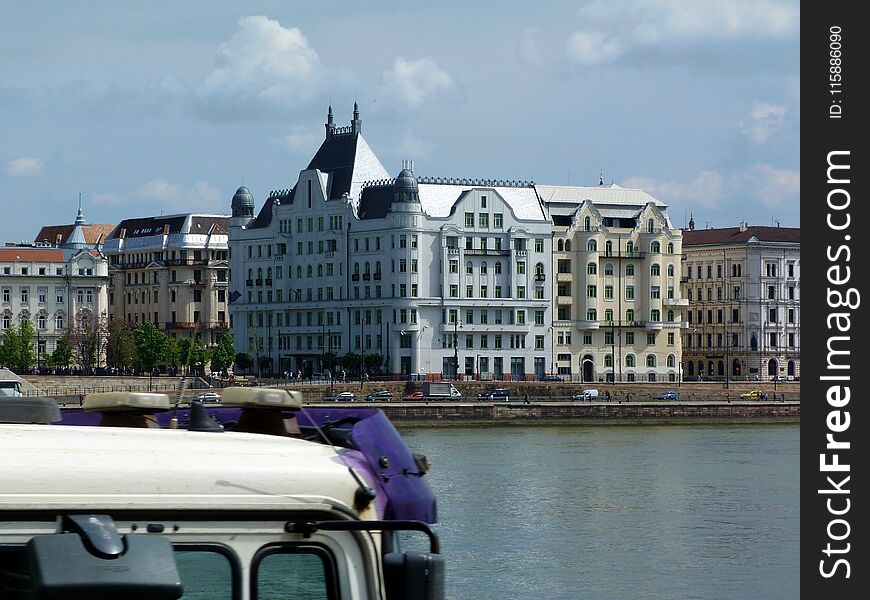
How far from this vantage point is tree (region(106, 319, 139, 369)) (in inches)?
4919

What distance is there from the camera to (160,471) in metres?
3.64

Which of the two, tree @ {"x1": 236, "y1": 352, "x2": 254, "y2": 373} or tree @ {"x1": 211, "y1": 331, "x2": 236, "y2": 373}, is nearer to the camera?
tree @ {"x1": 236, "y1": 352, "x2": 254, "y2": 373}

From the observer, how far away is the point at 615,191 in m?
124

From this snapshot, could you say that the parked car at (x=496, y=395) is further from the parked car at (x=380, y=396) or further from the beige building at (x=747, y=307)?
the beige building at (x=747, y=307)

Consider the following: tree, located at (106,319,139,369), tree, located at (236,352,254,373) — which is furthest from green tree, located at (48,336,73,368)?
tree, located at (236,352,254,373)

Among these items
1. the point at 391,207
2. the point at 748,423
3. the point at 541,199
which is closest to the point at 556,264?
the point at 541,199

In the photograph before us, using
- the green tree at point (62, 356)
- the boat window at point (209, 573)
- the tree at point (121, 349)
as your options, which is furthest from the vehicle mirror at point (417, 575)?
the green tree at point (62, 356)

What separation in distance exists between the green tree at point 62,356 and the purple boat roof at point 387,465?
125 metres

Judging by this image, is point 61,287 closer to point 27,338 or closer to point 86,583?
point 27,338

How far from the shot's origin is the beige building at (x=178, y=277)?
5999 inches

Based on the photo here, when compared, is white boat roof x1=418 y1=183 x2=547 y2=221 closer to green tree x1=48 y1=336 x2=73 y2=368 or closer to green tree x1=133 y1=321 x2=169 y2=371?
green tree x1=133 y1=321 x2=169 y2=371

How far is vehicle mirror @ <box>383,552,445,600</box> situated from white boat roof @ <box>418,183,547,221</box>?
374 ft

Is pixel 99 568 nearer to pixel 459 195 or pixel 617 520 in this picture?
pixel 617 520

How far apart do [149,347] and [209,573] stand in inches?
4811
